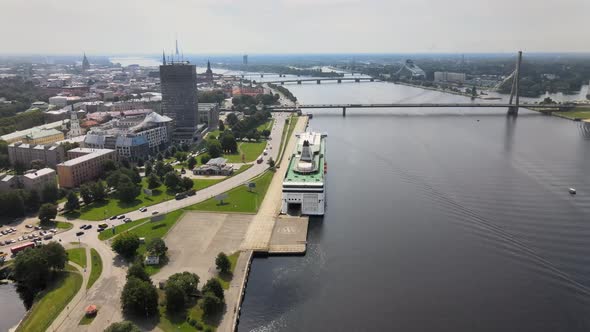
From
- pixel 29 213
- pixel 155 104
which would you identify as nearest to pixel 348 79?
pixel 155 104

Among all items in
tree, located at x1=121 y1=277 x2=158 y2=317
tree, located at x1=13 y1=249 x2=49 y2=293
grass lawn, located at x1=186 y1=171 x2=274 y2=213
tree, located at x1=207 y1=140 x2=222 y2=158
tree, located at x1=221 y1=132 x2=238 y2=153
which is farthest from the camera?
tree, located at x1=221 y1=132 x2=238 y2=153

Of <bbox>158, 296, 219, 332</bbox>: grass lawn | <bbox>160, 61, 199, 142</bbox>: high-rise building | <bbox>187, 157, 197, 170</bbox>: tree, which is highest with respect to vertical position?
<bbox>160, 61, 199, 142</bbox>: high-rise building

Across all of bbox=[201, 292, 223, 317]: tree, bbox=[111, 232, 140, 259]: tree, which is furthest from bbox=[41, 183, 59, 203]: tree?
bbox=[201, 292, 223, 317]: tree

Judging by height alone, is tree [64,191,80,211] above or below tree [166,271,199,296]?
above

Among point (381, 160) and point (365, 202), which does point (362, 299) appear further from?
point (381, 160)

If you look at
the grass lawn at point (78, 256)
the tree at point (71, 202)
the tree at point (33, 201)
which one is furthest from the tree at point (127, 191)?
the grass lawn at point (78, 256)

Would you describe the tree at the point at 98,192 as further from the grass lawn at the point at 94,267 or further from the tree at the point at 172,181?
the grass lawn at the point at 94,267

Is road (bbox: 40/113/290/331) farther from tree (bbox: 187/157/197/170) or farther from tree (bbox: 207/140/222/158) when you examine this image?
tree (bbox: 207/140/222/158)
